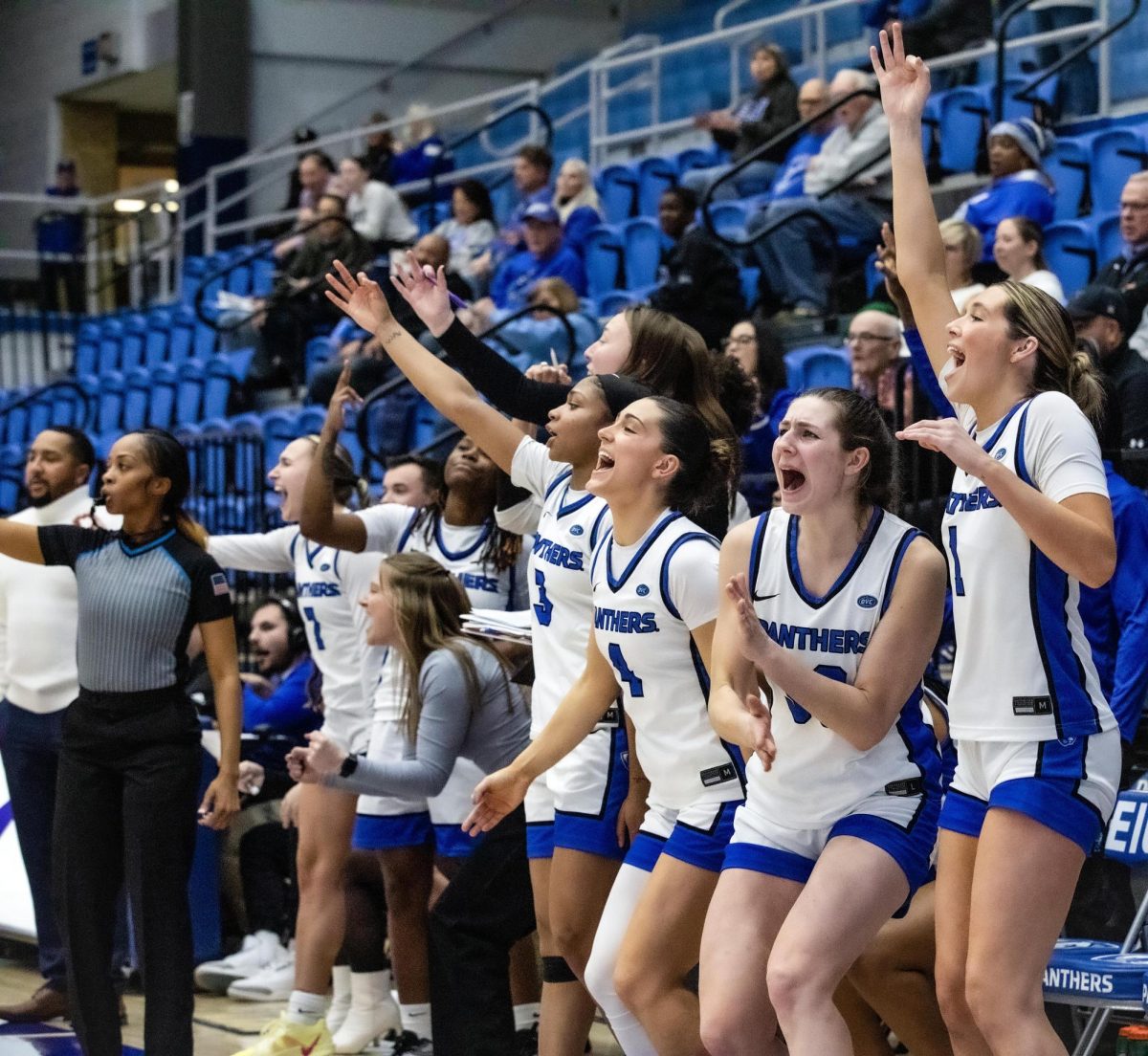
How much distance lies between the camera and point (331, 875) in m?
5.71

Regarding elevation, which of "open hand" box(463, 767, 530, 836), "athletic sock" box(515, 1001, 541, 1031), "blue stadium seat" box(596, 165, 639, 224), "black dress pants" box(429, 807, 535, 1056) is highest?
"blue stadium seat" box(596, 165, 639, 224)

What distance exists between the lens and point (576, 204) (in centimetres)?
1111

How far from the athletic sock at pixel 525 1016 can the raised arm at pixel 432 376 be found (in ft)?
5.31

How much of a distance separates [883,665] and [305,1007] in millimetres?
2812

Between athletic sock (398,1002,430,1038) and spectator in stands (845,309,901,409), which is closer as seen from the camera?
athletic sock (398,1002,430,1038)

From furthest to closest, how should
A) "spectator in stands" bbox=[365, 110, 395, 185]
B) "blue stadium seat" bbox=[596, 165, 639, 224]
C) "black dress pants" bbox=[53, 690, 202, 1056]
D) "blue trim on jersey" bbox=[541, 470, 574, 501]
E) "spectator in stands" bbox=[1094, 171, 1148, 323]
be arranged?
1. "spectator in stands" bbox=[365, 110, 395, 185]
2. "blue stadium seat" bbox=[596, 165, 639, 224]
3. "spectator in stands" bbox=[1094, 171, 1148, 323]
4. "black dress pants" bbox=[53, 690, 202, 1056]
5. "blue trim on jersey" bbox=[541, 470, 574, 501]

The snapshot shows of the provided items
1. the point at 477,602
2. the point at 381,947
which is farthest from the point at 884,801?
the point at 381,947

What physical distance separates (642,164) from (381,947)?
7267 mm

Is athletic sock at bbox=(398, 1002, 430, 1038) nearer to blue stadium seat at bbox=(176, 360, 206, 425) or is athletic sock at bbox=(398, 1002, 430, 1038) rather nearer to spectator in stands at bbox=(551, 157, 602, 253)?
spectator in stands at bbox=(551, 157, 602, 253)

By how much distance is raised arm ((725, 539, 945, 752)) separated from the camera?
11.1 ft

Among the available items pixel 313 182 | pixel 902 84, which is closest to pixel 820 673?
pixel 902 84

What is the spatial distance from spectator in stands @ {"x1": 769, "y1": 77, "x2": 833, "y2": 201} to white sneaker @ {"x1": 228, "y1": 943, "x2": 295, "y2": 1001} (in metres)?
5.21

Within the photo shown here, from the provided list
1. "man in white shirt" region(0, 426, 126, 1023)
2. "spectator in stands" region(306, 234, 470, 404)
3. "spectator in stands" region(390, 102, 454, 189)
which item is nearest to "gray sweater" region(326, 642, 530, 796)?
"man in white shirt" region(0, 426, 126, 1023)

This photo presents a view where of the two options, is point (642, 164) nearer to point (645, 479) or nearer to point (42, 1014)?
point (42, 1014)
